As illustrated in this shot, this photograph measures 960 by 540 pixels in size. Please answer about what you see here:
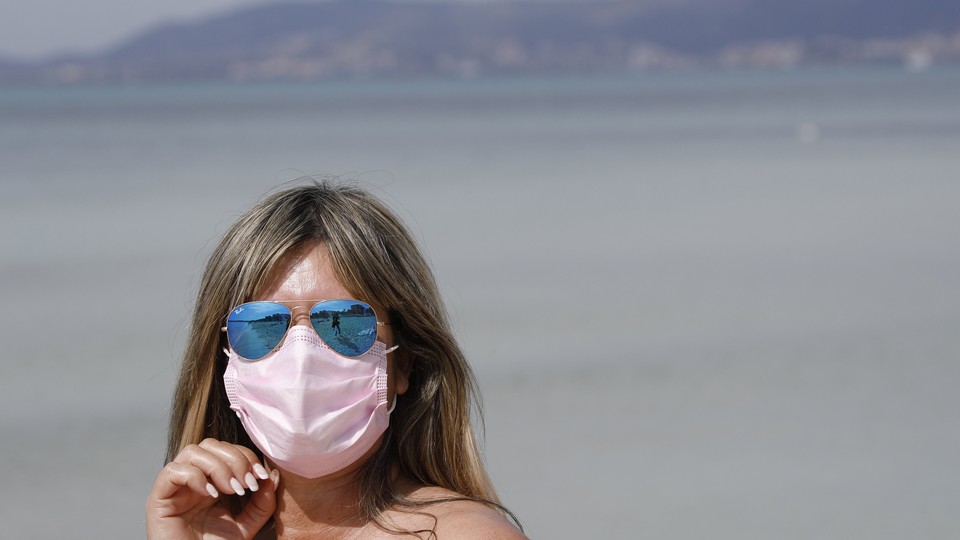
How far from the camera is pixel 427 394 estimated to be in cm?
294

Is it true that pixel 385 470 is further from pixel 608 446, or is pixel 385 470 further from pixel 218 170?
pixel 218 170

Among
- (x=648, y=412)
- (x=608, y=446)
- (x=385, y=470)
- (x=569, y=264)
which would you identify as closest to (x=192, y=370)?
(x=385, y=470)

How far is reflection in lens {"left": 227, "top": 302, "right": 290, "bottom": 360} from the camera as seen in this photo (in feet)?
9.02

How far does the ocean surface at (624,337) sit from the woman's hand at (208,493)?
1.23 metres

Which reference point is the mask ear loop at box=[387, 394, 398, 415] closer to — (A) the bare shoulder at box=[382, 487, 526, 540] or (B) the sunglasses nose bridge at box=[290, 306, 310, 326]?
(A) the bare shoulder at box=[382, 487, 526, 540]

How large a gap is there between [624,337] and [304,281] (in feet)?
25.2

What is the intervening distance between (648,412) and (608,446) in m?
0.67

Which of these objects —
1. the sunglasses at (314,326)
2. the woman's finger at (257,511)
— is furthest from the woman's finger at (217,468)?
the sunglasses at (314,326)

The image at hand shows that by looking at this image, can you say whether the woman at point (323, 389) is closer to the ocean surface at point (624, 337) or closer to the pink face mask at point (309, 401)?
the pink face mask at point (309, 401)

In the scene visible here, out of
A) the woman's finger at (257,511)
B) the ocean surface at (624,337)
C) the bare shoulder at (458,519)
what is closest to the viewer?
the bare shoulder at (458,519)

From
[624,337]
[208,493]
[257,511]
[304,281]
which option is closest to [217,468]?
[208,493]

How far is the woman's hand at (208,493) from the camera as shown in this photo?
106 inches

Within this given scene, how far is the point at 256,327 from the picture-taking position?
2770mm

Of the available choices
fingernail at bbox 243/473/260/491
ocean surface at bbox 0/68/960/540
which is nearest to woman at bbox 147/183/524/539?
fingernail at bbox 243/473/260/491
